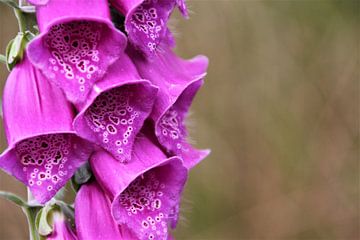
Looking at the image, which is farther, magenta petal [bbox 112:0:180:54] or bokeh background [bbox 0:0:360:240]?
A: bokeh background [bbox 0:0:360:240]

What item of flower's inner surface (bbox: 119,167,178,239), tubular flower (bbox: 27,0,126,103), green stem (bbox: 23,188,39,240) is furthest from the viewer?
green stem (bbox: 23,188,39,240)

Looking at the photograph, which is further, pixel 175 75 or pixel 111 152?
pixel 175 75

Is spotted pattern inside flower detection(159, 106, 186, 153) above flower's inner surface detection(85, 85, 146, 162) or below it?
below

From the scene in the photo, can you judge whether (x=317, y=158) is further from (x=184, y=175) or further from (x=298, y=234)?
(x=184, y=175)

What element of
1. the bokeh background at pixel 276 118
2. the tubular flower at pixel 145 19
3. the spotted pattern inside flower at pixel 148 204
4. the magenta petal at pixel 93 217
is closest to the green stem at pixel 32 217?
the magenta petal at pixel 93 217

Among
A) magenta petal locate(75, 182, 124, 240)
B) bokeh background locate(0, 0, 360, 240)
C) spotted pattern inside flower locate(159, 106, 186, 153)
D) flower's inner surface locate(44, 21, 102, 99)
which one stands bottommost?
bokeh background locate(0, 0, 360, 240)

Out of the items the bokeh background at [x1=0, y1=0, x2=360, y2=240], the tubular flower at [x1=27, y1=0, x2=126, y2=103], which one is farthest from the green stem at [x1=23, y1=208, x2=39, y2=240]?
A: the bokeh background at [x1=0, y1=0, x2=360, y2=240]

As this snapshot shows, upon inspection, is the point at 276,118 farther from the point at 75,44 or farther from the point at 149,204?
the point at 75,44

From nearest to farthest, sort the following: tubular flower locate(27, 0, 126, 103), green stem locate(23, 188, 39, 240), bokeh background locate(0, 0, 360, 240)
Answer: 1. tubular flower locate(27, 0, 126, 103)
2. green stem locate(23, 188, 39, 240)
3. bokeh background locate(0, 0, 360, 240)

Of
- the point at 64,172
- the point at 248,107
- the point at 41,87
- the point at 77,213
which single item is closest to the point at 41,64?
the point at 41,87

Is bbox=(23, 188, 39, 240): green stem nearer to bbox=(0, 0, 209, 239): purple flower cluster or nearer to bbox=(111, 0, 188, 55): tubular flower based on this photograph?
bbox=(0, 0, 209, 239): purple flower cluster
